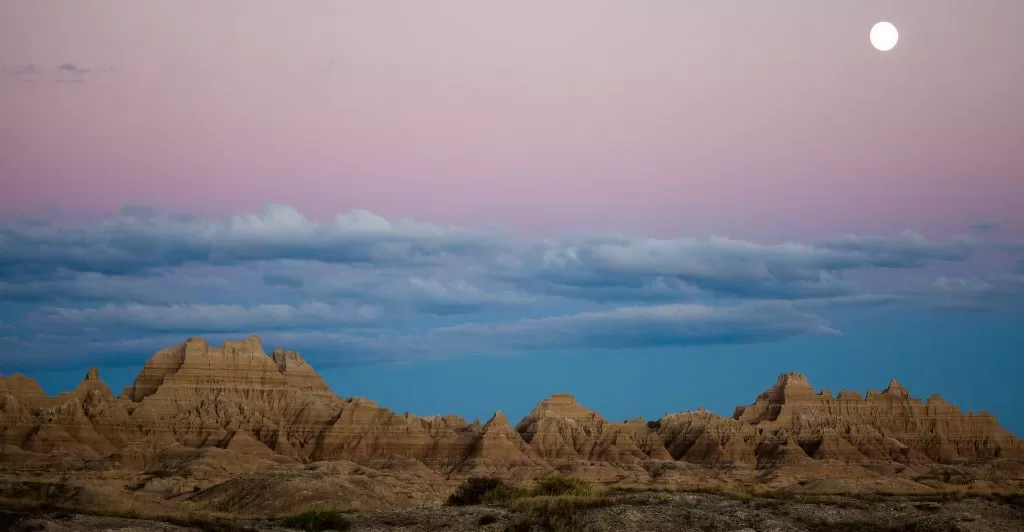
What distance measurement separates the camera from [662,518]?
40844 millimetres

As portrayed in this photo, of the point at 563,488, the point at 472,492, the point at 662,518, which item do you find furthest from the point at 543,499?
the point at 472,492

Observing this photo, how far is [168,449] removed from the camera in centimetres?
16862

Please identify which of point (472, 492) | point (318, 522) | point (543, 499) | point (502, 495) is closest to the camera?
point (318, 522)

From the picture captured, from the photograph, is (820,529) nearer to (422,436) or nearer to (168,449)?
(168,449)

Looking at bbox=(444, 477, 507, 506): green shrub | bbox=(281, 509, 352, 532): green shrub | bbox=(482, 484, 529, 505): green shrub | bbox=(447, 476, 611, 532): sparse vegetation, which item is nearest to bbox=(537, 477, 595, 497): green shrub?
bbox=(447, 476, 611, 532): sparse vegetation

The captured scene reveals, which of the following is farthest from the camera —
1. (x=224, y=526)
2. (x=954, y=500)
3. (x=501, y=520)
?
(x=954, y=500)

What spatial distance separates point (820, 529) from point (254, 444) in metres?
152

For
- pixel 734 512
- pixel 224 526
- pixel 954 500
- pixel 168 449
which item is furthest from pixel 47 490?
pixel 168 449

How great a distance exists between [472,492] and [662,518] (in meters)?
12.2

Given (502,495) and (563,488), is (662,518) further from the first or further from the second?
(563,488)

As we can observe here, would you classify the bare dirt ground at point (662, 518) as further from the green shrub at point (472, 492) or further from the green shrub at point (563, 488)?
the green shrub at point (472, 492)

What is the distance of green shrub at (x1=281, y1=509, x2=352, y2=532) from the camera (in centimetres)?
4038

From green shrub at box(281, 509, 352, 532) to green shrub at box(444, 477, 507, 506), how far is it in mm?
8048

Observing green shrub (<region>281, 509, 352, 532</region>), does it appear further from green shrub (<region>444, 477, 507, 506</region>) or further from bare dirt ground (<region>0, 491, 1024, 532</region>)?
green shrub (<region>444, 477, 507, 506</region>)
